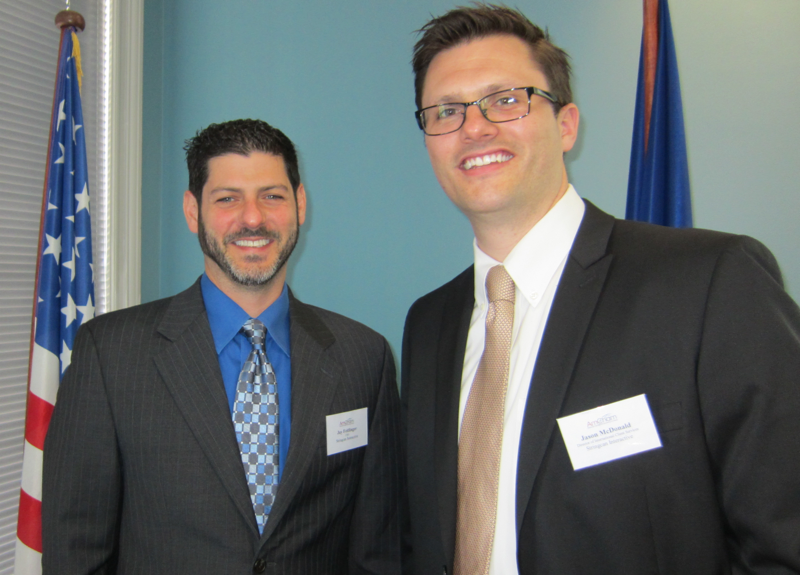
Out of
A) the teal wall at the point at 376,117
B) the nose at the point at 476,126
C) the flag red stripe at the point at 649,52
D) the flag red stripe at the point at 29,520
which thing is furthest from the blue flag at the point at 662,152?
the flag red stripe at the point at 29,520

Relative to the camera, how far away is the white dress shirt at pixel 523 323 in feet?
3.78

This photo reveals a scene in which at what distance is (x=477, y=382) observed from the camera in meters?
1.30

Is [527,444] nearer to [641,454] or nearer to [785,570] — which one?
[641,454]

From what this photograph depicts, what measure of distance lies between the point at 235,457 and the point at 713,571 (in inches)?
46.0

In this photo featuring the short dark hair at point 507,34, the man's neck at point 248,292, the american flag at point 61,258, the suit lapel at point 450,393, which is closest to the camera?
the suit lapel at point 450,393

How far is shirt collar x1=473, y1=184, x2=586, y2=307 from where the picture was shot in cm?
128

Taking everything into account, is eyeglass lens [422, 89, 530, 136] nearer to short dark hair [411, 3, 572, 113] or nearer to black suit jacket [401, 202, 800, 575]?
short dark hair [411, 3, 572, 113]

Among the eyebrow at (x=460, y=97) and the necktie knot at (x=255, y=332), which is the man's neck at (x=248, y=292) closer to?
the necktie knot at (x=255, y=332)

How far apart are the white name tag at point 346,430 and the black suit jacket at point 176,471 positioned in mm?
27

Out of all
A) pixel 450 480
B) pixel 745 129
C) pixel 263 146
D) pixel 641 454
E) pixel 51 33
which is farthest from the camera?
pixel 51 33

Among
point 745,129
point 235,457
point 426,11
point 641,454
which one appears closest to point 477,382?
point 641,454

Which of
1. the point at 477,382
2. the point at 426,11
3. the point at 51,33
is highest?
the point at 426,11

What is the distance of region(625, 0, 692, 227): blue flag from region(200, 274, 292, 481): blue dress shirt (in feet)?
5.47

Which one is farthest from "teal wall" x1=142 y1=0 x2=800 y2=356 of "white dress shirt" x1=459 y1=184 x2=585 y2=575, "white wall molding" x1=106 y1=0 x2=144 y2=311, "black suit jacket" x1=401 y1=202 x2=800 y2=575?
"black suit jacket" x1=401 y1=202 x2=800 y2=575
